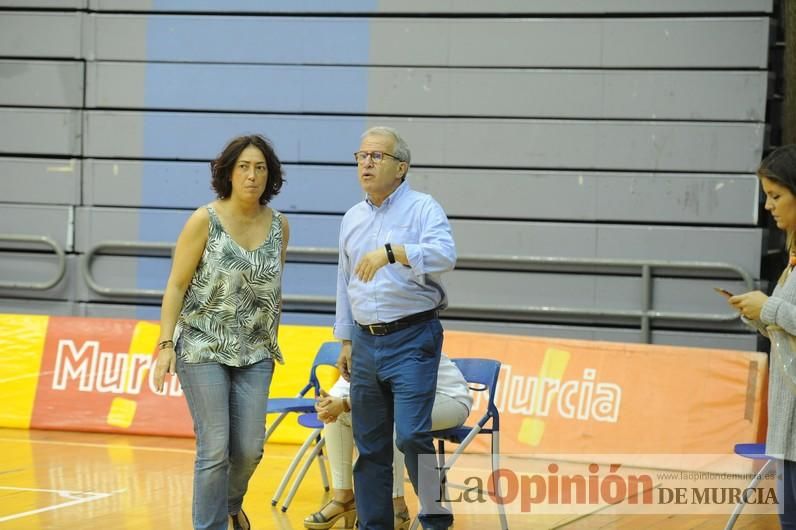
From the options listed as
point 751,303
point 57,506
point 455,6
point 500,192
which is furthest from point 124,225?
point 751,303

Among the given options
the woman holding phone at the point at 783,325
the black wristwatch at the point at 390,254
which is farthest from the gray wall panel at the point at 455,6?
the woman holding phone at the point at 783,325

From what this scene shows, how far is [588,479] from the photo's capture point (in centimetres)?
798

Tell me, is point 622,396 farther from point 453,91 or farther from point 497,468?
point 453,91

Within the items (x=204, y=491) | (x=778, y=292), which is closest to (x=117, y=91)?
(x=204, y=491)

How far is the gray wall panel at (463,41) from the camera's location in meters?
9.74

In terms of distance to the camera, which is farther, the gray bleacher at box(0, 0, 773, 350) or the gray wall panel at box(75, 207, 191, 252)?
the gray wall panel at box(75, 207, 191, 252)

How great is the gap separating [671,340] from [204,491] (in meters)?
5.69

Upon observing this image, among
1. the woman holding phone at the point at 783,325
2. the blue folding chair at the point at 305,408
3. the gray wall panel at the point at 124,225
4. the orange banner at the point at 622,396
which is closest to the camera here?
the woman holding phone at the point at 783,325

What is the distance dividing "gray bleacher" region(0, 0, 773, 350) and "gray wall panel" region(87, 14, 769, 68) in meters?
0.02

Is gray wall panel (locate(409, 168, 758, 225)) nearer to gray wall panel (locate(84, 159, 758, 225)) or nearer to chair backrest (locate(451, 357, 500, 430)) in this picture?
gray wall panel (locate(84, 159, 758, 225))

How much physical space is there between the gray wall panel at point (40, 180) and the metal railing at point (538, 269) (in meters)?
0.66

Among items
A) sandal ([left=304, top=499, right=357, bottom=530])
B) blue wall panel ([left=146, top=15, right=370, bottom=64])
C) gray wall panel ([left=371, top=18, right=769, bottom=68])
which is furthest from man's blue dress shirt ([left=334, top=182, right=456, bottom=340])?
blue wall panel ([left=146, top=15, right=370, bottom=64])

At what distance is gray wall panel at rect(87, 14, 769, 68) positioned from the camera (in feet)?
32.0

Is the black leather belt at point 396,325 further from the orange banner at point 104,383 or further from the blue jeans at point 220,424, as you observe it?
the orange banner at point 104,383
